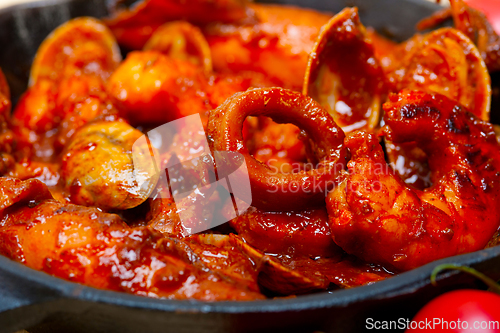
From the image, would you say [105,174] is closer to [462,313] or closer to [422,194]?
[422,194]

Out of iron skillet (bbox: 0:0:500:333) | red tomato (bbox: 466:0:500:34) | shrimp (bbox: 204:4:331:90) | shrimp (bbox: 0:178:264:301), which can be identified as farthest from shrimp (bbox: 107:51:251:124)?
red tomato (bbox: 466:0:500:34)

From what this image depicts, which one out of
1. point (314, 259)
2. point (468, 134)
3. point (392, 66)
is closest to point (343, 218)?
point (314, 259)

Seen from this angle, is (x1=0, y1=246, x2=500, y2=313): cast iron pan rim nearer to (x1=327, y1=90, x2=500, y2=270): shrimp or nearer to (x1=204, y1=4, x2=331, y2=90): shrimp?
(x1=327, y1=90, x2=500, y2=270): shrimp

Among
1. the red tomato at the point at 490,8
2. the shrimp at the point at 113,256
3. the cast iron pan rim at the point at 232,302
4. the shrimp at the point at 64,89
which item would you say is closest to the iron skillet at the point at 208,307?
the cast iron pan rim at the point at 232,302

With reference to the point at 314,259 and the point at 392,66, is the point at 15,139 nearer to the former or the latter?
the point at 314,259

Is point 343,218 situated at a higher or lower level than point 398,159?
higher

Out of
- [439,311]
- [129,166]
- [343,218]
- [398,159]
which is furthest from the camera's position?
[398,159]
